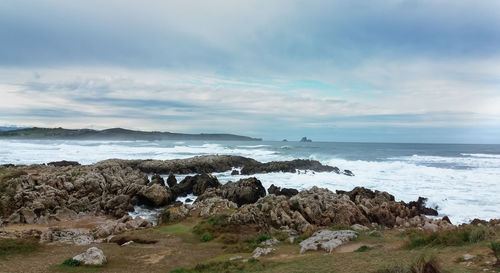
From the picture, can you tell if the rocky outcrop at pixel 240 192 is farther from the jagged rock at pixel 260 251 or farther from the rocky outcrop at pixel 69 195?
the jagged rock at pixel 260 251

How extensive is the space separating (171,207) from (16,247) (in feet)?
37.7

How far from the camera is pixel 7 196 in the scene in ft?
69.6

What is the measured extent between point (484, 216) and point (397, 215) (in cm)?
586

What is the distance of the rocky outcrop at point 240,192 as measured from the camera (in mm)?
24953

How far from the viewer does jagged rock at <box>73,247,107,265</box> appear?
11.5 meters

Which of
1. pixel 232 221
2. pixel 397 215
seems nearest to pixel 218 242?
pixel 232 221

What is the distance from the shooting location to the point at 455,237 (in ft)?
34.6

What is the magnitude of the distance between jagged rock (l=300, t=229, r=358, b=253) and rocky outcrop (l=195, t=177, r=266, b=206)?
1142cm

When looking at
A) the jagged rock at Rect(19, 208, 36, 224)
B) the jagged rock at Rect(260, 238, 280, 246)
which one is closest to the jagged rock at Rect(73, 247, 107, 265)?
the jagged rock at Rect(260, 238, 280, 246)

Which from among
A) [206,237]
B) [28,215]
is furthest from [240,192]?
[28,215]

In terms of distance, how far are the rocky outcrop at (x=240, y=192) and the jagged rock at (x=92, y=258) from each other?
42.2ft

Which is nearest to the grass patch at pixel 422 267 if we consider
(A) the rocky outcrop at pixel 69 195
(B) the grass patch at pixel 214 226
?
(B) the grass patch at pixel 214 226

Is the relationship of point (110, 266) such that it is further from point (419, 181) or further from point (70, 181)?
point (419, 181)

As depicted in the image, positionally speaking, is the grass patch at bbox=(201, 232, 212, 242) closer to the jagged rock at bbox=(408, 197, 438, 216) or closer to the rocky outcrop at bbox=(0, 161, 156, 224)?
the rocky outcrop at bbox=(0, 161, 156, 224)
